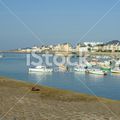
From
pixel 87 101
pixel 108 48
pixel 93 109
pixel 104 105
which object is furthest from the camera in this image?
pixel 108 48

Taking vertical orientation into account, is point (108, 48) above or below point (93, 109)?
above

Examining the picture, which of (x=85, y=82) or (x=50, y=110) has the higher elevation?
(x=85, y=82)

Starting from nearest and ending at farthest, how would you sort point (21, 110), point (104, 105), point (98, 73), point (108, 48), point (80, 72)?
point (21, 110), point (104, 105), point (98, 73), point (80, 72), point (108, 48)

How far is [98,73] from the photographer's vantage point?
48.5 metres

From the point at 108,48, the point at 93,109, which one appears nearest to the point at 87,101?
the point at 93,109

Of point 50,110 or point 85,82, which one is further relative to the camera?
point 85,82

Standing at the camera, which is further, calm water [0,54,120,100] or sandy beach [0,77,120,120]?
calm water [0,54,120,100]

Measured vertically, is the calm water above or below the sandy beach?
above

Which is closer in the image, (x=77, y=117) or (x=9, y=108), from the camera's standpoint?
(x=77, y=117)

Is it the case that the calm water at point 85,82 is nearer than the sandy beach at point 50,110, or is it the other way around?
the sandy beach at point 50,110

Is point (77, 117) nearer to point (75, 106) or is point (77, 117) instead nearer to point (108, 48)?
point (75, 106)

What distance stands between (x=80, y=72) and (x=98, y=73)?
479 cm

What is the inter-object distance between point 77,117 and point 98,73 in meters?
38.1

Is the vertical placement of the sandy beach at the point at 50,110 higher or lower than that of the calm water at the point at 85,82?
lower
